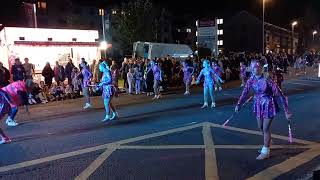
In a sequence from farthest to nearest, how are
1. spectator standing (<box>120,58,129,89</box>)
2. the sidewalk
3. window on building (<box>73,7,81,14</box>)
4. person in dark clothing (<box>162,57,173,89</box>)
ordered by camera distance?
window on building (<box>73,7,81,14</box>)
person in dark clothing (<box>162,57,173,89</box>)
spectator standing (<box>120,58,129,89</box>)
the sidewalk

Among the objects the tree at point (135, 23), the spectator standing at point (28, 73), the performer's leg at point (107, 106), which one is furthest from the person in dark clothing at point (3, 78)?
the tree at point (135, 23)

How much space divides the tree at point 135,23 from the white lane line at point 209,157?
1866 inches

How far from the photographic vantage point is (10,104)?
35.9 feet

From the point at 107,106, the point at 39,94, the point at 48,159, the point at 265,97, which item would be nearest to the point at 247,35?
the point at 39,94

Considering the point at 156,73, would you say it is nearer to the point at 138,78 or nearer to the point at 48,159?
the point at 138,78

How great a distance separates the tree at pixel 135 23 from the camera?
57438 mm

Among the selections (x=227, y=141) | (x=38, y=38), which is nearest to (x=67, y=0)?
(x=38, y=38)

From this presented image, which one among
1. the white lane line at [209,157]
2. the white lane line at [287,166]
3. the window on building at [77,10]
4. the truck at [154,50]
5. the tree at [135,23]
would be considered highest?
the window on building at [77,10]

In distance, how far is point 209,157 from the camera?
8.24 m

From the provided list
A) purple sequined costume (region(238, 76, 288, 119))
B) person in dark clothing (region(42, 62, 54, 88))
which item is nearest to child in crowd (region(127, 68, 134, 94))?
person in dark clothing (region(42, 62, 54, 88))

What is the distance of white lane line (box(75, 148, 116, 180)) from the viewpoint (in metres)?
7.22

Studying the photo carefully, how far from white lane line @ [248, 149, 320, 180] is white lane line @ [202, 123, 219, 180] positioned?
0.60m

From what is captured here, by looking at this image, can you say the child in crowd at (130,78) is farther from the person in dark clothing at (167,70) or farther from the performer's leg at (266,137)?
the performer's leg at (266,137)

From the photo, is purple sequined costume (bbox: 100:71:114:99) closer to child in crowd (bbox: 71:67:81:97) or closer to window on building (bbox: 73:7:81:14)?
child in crowd (bbox: 71:67:81:97)
